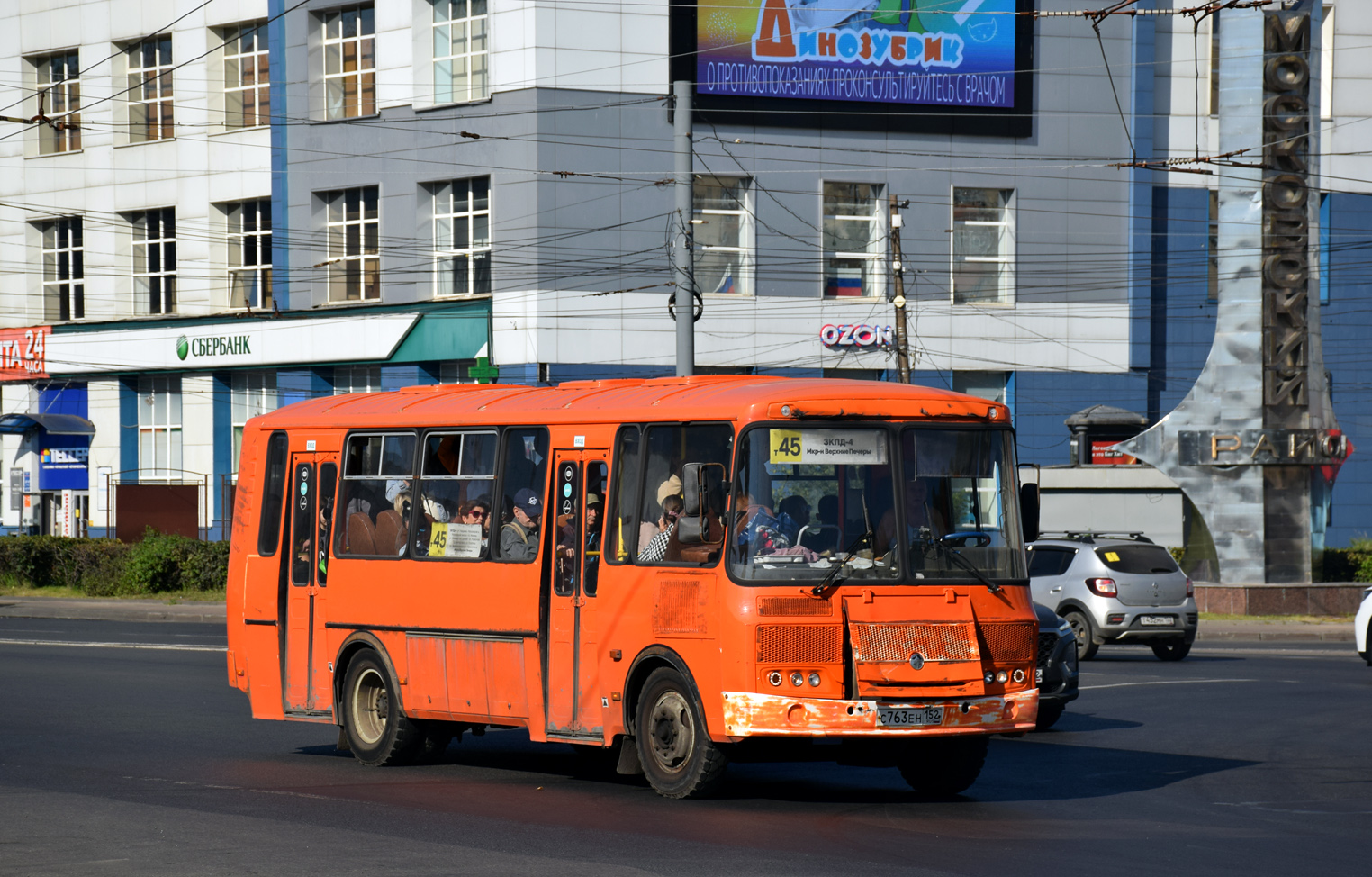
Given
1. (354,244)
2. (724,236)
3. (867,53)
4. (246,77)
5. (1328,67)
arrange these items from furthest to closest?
(1328,67), (246,77), (354,244), (724,236), (867,53)

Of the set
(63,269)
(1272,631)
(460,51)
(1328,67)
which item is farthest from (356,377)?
(1328,67)

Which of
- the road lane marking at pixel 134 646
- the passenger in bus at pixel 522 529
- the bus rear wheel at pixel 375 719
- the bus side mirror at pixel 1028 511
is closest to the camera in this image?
the bus side mirror at pixel 1028 511

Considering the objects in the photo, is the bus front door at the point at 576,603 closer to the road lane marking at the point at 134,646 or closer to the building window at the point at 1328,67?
the road lane marking at the point at 134,646

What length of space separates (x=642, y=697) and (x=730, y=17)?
34555 mm

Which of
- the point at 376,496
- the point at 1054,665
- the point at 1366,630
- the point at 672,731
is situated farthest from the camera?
the point at 1366,630

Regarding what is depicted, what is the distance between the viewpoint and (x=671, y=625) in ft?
36.9

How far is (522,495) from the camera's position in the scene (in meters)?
12.7

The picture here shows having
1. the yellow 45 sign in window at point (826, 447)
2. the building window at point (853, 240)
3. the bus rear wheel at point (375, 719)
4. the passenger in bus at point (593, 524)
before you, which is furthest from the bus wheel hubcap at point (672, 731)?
the building window at point (853, 240)

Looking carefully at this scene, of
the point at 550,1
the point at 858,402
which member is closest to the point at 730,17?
the point at 550,1

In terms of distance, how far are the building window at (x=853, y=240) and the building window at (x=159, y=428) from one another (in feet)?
60.4

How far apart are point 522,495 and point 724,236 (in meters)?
33.2

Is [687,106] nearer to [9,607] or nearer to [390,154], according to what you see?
[9,607]

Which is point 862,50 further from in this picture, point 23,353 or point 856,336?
point 23,353

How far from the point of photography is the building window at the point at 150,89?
50.8 m
